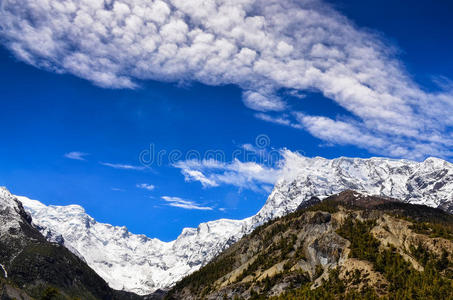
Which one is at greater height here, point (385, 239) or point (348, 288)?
point (385, 239)

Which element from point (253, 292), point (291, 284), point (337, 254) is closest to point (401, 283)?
point (337, 254)

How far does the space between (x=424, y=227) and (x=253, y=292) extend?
85.5 m

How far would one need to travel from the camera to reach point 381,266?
16325cm

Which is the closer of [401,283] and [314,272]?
[401,283]

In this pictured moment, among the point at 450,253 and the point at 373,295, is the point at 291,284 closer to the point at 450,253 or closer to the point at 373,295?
the point at 373,295

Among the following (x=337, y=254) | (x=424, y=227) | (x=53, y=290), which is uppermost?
(x=424, y=227)

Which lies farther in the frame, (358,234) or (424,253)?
(358,234)

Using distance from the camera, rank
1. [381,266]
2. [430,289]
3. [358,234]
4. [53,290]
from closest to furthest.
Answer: [430,289]
[381,266]
[53,290]
[358,234]

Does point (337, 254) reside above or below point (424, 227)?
below

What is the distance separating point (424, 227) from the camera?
7623 inches

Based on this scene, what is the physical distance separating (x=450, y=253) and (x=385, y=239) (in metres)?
28.8

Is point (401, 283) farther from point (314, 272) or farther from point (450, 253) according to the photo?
point (314, 272)

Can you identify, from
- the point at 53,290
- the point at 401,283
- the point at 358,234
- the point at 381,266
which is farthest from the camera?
the point at 358,234

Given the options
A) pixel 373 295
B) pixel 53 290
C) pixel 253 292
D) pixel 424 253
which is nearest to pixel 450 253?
pixel 424 253
